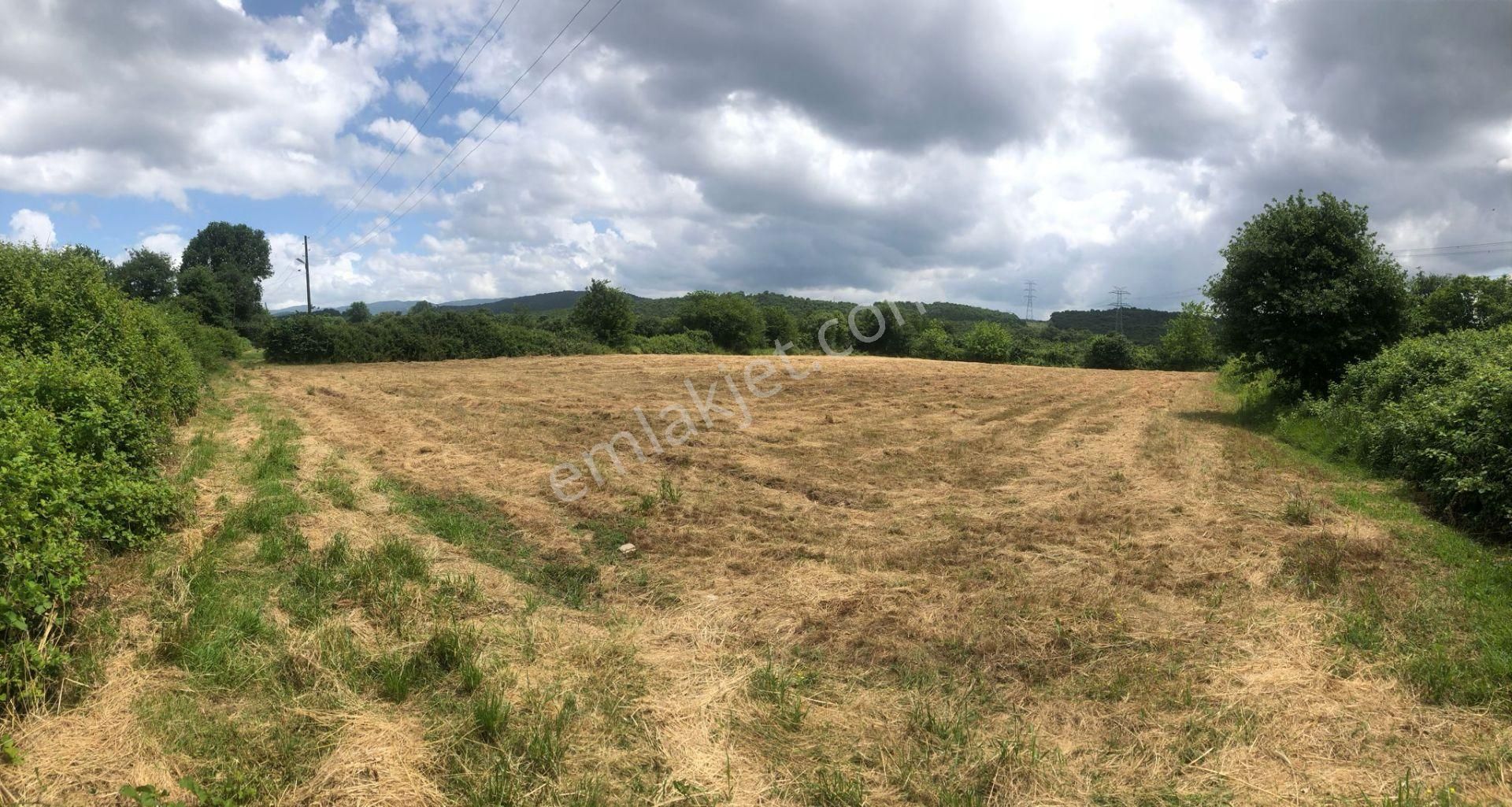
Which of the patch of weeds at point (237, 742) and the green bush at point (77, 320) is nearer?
the patch of weeds at point (237, 742)

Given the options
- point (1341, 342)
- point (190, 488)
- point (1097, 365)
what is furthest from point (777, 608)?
point (1097, 365)

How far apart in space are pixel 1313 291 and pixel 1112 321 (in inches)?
4260

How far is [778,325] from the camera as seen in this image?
233 feet

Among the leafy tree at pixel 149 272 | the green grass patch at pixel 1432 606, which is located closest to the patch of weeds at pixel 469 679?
the green grass patch at pixel 1432 606

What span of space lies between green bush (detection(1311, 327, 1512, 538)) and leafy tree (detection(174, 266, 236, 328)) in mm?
47921

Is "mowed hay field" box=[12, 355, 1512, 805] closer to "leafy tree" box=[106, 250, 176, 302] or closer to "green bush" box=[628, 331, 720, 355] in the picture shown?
"green bush" box=[628, 331, 720, 355]

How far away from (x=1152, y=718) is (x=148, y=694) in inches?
209

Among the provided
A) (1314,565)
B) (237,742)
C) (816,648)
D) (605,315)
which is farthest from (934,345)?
(237,742)

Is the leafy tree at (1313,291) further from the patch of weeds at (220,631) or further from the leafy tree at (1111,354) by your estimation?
the leafy tree at (1111,354)

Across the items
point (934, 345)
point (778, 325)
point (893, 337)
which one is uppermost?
point (778, 325)

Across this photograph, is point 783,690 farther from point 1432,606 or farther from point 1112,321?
point 1112,321

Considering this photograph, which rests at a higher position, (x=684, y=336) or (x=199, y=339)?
(x=684, y=336)

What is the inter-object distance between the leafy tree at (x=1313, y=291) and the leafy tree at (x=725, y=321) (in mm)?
48178

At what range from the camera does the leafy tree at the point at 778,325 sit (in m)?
69.4
